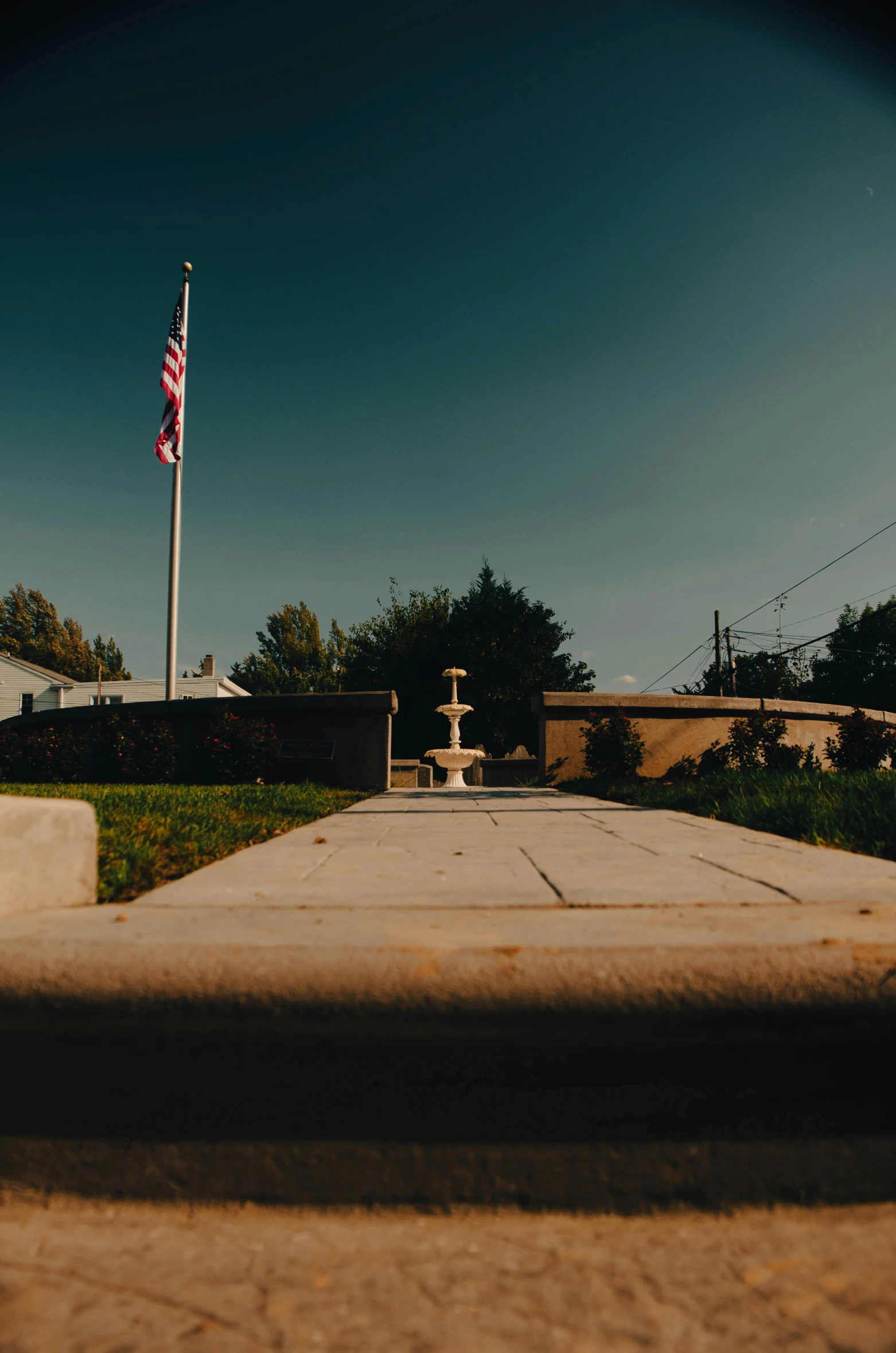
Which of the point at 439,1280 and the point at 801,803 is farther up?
the point at 801,803

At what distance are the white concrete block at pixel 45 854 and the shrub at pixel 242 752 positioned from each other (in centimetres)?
725

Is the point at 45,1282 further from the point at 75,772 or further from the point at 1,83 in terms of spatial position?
the point at 75,772

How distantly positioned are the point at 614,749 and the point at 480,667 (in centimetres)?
1654

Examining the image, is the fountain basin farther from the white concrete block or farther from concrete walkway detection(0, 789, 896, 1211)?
concrete walkway detection(0, 789, 896, 1211)

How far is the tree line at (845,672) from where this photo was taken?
45156 mm

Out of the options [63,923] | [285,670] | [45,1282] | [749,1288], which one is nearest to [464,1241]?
[749,1288]

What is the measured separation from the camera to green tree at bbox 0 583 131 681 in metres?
48.2

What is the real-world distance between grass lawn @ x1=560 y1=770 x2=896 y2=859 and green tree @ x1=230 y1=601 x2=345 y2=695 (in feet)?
136

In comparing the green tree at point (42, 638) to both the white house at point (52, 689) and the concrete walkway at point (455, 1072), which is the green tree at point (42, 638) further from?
the concrete walkway at point (455, 1072)

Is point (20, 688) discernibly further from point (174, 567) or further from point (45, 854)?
point (45, 854)

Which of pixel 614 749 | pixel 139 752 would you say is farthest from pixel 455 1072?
pixel 139 752

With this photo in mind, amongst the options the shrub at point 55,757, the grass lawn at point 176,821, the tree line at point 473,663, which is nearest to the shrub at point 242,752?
the grass lawn at point 176,821

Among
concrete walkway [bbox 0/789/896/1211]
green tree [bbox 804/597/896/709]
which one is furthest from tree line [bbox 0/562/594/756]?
green tree [bbox 804/597/896/709]

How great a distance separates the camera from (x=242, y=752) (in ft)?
29.3
